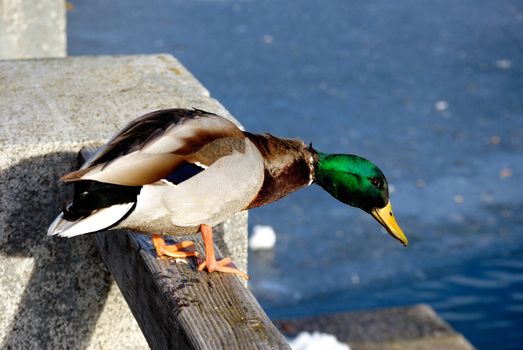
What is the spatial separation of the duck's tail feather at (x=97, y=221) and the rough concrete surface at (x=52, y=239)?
1.33 ft

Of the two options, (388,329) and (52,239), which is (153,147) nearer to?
(52,239)

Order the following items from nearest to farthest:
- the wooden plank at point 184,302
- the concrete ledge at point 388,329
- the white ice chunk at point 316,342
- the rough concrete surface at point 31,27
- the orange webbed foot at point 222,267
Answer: the wooden plank at point 184,302, the orange webbed foot at point 222,267, the white ice chunk at point 316,342, the concrete ledge at point 388,329, the rough concrete surface at point 31,27

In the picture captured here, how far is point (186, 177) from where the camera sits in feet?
5.35

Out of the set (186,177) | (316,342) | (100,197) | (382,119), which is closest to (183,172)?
(186,177)

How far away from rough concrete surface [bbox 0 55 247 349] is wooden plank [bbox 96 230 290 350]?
6.1 inches

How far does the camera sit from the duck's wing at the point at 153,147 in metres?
1.56

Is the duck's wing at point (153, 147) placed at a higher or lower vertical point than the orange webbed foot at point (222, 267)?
higher

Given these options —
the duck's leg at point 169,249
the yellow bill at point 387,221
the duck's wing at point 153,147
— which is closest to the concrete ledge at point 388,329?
the yellow bill at point 387,221

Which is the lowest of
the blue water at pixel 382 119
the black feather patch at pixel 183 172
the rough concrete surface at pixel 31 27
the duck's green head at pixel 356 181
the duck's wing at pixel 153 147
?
the blue water at pixel 382 119

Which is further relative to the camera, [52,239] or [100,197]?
[52,239]

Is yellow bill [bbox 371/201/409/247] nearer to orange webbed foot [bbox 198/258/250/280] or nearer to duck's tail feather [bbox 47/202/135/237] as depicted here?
orange webbed foot [bbox 198/258/250/280]

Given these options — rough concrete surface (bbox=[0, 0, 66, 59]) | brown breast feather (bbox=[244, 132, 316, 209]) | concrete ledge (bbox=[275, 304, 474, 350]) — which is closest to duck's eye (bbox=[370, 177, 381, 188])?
brown breast feather (bbox=[244, 132, 316, 209])

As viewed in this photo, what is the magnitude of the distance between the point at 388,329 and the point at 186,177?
230 cm

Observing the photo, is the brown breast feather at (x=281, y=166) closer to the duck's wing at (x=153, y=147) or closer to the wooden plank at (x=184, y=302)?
the duck's wing at (x=153, y=147)
